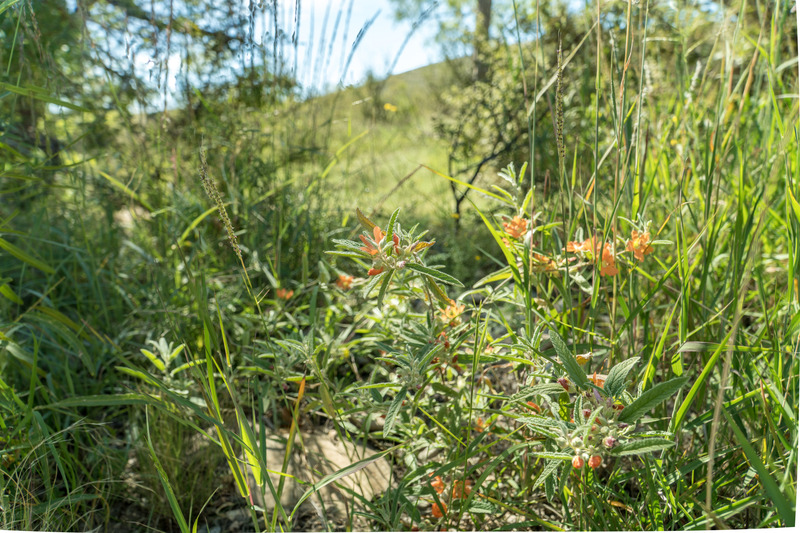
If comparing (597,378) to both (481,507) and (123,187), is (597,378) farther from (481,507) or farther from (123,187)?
(123,187)

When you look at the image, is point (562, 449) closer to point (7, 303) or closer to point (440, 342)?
point (440, 342)

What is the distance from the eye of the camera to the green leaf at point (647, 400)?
0.75 metres

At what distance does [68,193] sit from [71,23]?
2.61ft

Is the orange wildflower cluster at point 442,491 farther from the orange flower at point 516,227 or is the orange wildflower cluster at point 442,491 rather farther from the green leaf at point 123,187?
the green leaf at point 123,187

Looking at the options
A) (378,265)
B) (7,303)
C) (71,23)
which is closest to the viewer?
(378,265)

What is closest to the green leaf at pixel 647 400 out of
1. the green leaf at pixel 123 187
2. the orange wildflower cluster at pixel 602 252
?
the orange wildflower cluster at pixel 602 252

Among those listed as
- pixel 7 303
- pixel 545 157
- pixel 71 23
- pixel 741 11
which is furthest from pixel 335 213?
pixel 71 23

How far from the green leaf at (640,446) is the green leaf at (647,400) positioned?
0.04 meters

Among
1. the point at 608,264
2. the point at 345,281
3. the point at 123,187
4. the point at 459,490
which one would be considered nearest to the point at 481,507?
the point at 459,490

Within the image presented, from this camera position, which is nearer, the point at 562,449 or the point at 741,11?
the point at 562,449

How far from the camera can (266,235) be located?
74.0 inches

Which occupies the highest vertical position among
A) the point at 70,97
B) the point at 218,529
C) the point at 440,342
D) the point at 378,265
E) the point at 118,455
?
the point at 70,97

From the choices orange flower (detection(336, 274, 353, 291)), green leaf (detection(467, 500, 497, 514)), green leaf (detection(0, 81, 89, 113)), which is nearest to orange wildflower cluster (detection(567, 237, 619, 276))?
green leaf (detection(467, 500, 497, 514))

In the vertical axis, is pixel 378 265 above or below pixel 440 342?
above
